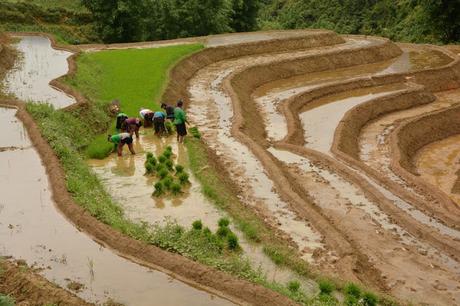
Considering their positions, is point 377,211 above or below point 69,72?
below

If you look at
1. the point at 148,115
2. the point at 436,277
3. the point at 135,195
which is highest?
the point at 148,115

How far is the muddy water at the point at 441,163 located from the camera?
2039 cm

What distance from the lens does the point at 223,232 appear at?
11.1 metres

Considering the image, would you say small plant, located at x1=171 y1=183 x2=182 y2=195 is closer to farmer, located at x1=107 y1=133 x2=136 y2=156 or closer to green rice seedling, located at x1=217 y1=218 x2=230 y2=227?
green rice seedling, located at x1=217 y1=218 x2=230 y2=227

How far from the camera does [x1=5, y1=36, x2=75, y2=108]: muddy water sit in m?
20.1

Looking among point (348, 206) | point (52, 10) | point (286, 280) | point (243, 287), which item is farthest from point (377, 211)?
point (52, 10)

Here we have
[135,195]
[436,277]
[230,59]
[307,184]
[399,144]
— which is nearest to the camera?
[436,277]

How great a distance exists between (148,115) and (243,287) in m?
10.3

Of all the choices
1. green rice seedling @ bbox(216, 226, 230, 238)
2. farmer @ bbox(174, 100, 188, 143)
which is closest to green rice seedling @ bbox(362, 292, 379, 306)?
green rice seedling @ bbox(216, 226, 230, 238)

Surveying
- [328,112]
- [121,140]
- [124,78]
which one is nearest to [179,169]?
[121,140]

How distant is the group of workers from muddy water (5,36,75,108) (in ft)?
9.78

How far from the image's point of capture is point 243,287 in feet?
29.2

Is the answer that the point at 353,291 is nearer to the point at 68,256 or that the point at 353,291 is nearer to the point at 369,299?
the point at 369,299

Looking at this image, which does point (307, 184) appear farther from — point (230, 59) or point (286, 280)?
point (230, 59)
